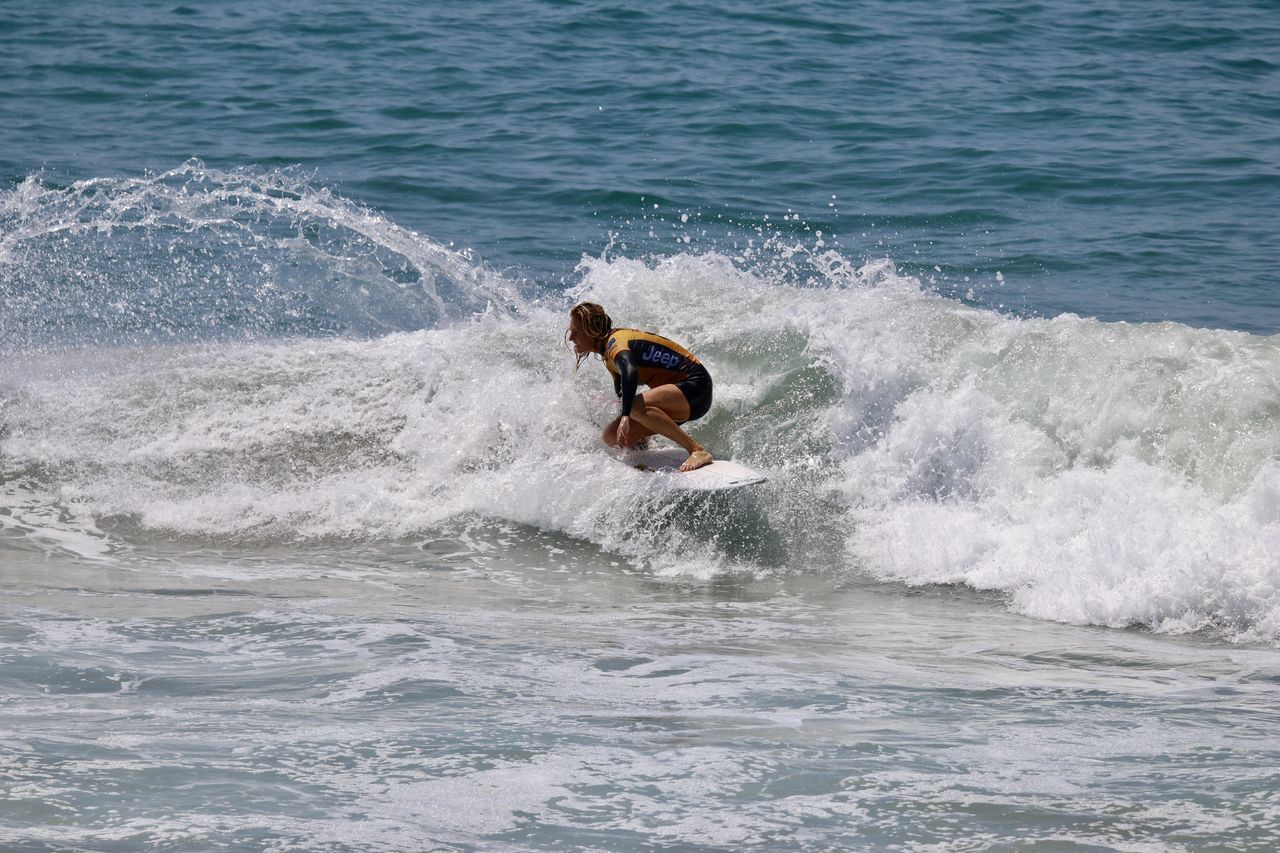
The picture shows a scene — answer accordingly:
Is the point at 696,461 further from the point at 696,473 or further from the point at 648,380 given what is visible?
the point at 648,380

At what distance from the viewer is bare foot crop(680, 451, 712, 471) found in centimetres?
802

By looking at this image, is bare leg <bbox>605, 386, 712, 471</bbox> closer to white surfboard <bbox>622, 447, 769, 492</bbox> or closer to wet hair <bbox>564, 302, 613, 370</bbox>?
white surfboard <bbox>622, 447, 769, 492</bbox>

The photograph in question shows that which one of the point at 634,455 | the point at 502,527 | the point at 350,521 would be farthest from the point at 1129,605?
the point at 350,521

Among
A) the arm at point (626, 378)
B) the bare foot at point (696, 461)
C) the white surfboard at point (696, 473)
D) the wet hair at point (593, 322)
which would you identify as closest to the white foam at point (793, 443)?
the white surfboard at point (696, 473)

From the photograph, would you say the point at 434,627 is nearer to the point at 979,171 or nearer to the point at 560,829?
the point at 560,829

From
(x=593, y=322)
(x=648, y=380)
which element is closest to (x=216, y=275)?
(x=593, y=322)

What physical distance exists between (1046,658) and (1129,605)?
95 cm

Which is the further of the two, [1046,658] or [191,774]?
[1046,658]

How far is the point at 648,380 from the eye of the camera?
8.28 meters

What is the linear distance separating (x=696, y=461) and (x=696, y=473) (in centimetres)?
9

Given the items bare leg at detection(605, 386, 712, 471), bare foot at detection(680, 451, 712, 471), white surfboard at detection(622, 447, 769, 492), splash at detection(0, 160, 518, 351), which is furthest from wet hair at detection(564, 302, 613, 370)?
splash at detection(0, 160, 518, 351)

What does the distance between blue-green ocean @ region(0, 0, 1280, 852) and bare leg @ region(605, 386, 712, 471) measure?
0.27 m

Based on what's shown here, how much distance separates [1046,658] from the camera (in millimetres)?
6059

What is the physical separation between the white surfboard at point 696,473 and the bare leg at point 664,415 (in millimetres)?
91
